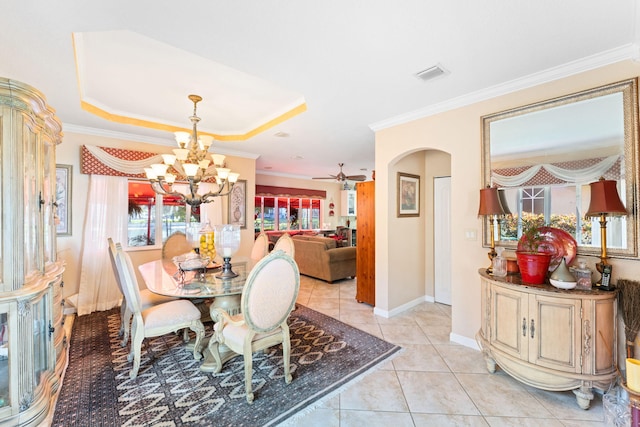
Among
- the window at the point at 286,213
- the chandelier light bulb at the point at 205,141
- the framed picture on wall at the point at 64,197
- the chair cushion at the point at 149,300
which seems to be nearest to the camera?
the chair cushion at the point at 149,300

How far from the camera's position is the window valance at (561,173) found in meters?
2.01

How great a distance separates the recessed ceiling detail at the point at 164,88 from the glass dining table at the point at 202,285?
196cm

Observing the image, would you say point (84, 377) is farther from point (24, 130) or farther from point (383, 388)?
point (383, 388)

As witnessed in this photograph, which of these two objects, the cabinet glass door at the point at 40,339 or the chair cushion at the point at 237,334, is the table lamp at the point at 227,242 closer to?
the chair cushion at the point at 237,334

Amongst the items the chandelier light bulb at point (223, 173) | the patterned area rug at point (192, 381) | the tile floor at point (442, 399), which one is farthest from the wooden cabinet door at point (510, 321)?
the chandelier light bulb at point (223, 173)

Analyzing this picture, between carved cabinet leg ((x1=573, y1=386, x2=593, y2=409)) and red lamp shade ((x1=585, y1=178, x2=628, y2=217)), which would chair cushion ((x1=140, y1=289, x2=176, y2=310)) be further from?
red lamp shade ((x1=585, y1=178, x2=628, y2=217))

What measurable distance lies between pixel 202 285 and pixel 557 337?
2.77 metres

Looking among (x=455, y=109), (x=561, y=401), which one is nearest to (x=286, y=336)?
(x=561, y=401)

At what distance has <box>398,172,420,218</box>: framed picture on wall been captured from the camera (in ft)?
12.3

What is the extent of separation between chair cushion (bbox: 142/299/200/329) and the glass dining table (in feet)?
0.61

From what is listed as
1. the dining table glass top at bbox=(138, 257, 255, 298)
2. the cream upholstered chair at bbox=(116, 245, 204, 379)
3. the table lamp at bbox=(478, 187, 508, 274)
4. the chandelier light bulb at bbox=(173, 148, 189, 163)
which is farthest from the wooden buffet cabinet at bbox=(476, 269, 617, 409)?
the chandelier light bulb at bbox=(173, 148, 189, 163)

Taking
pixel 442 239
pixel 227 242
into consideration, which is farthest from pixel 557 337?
pixel 227 242

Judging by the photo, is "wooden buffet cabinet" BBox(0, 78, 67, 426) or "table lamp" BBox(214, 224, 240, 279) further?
"table lamp" BBox(214, 224, 240, 279)

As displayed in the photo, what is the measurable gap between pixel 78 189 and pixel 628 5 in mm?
5647
